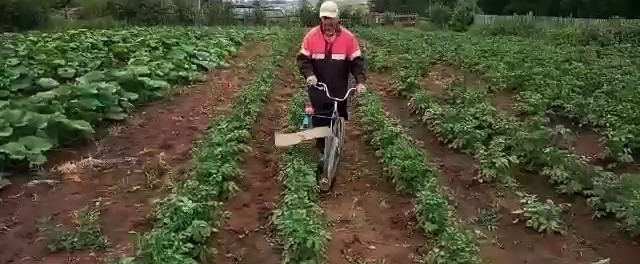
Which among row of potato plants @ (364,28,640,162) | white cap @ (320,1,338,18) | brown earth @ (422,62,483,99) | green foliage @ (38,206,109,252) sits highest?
white cap @ (320,1,338,18)

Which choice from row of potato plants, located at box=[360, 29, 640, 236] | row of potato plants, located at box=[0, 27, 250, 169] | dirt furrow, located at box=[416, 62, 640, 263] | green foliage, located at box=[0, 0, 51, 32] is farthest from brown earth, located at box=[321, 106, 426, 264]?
green foliage, located at box=[0, 0, 51, 32]

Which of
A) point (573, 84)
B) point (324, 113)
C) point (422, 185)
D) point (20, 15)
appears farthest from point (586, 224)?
point (20, 15)

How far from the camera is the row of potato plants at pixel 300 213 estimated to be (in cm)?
511

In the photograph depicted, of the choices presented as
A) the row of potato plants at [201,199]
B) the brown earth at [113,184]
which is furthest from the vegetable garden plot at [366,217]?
the brown earth at [113,184]

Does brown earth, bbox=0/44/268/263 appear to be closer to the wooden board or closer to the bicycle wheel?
the wooden board

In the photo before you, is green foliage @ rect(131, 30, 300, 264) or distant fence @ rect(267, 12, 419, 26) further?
Answer: distant fence @ rect(267, 12, 419, 26)

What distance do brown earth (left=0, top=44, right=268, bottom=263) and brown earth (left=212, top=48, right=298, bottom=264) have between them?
70 centimetres

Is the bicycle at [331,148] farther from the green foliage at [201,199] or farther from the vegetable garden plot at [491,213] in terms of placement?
the vegetable garden plot at [491,213]

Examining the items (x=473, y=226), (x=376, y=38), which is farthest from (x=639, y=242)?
(x=376, y=38)

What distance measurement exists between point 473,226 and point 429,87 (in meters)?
7.45

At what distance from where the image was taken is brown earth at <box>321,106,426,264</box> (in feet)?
18.4

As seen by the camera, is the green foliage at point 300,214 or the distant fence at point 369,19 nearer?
the green foliage at point 300,214

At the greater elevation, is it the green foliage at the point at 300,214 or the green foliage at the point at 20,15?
the green foliage at the point at 20,15

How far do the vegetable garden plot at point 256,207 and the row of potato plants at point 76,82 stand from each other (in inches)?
76.8
